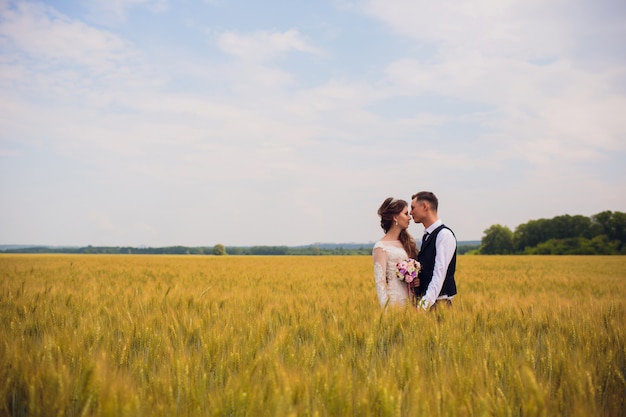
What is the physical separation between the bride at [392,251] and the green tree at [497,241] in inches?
2858

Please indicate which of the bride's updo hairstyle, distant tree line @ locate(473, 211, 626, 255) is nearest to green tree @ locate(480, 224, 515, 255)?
distant tree line @ locate(473, 211, 626, 255)

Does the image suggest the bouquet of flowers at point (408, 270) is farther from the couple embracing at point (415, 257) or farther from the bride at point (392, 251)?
the bride at point (392, 251)

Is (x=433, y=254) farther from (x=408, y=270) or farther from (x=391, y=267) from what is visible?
(x=391, y=267)

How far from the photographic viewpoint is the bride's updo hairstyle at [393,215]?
477 cm

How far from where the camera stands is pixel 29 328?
335cm

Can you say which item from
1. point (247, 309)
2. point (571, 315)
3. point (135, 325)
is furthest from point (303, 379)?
point (571, 315)

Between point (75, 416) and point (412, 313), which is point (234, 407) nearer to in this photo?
point (75, 416)

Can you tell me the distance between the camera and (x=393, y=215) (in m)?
4.79

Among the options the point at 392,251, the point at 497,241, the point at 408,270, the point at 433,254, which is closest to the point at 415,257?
the point at 392,251

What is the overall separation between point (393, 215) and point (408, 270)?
699mm

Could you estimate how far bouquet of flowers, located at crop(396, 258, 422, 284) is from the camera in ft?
14.3

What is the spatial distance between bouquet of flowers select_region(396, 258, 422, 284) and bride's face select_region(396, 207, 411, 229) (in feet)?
1.52

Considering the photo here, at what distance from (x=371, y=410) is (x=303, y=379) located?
335 mm

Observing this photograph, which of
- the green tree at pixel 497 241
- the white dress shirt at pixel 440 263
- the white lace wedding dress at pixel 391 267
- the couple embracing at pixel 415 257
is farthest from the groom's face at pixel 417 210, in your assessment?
the green tree at pixel 497 241
